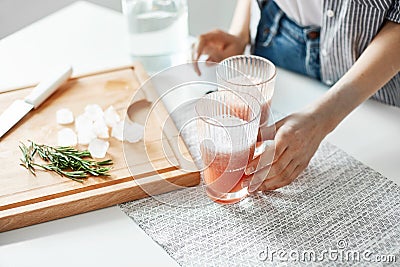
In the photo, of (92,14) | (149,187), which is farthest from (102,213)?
(92,14)

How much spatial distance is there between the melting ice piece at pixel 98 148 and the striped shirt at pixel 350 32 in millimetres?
561

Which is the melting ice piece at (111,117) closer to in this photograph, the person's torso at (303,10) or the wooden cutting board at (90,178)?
the wooden cutting board at (90,178)

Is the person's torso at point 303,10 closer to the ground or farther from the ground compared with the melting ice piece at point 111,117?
farther from the ground

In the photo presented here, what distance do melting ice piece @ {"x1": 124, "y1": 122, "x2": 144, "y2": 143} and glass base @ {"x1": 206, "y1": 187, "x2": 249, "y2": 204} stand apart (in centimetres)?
20

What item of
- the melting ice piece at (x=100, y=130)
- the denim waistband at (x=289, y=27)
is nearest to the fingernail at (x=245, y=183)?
the melting ice piece at (x=100, y=130)

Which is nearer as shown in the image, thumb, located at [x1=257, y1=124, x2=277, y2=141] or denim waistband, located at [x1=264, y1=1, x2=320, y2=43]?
thumb, located at [x1=257, y1=124, x2=277, y2=141]

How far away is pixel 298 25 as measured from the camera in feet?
4.79

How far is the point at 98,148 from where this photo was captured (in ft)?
3.80

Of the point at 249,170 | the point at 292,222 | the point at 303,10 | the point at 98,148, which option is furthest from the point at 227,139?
the point at 303,10

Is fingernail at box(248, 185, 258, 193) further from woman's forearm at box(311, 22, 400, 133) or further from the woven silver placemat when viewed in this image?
woman's forearm at box(311, 22, 400, 133)

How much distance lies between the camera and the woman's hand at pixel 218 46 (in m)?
1.41

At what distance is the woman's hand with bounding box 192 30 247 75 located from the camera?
1409 mm

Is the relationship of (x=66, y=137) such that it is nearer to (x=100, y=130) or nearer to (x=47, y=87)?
(x=100, y=130)

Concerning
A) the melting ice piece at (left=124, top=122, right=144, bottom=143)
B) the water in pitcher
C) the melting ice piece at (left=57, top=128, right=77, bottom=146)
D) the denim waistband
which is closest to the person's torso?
the denim waistband
